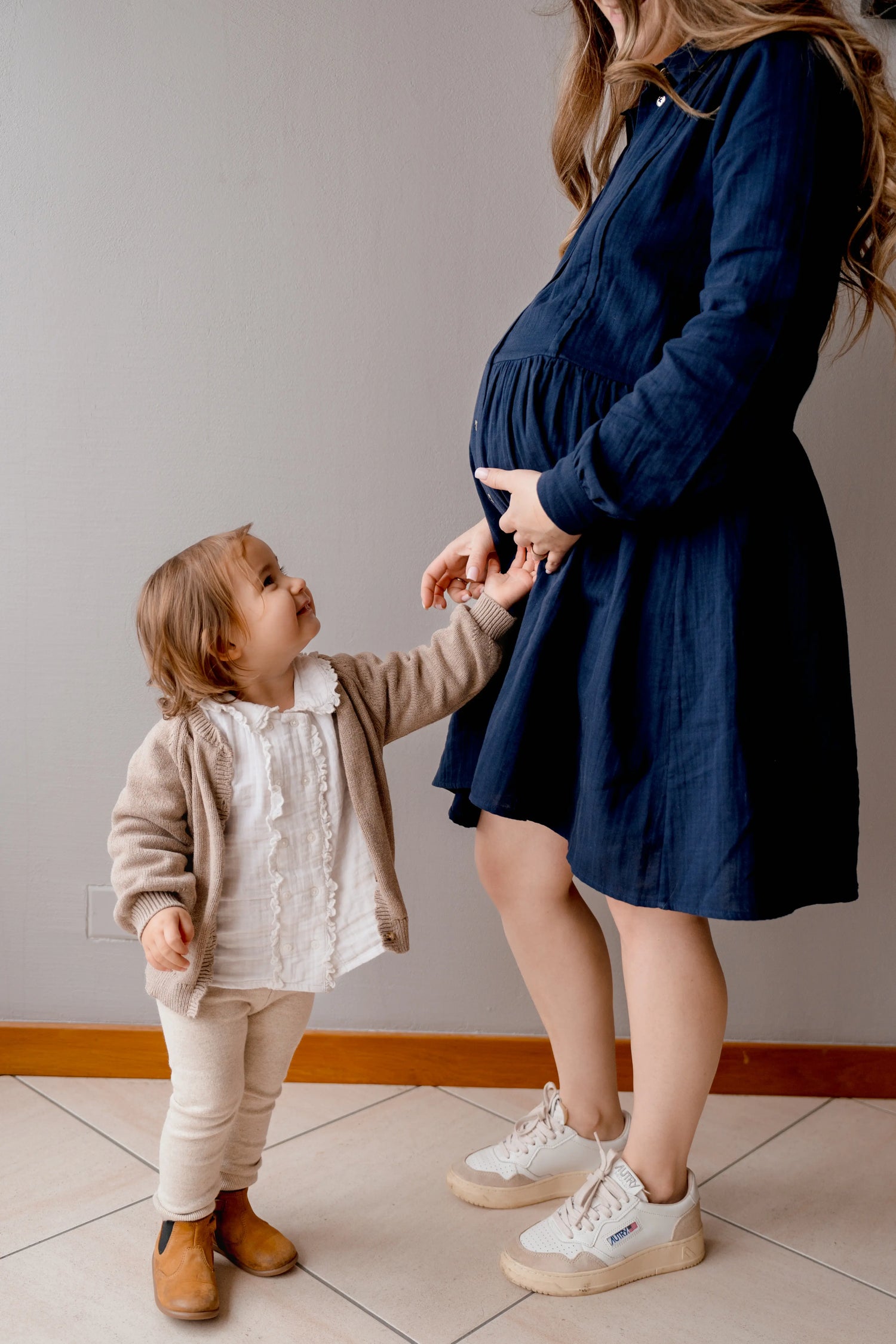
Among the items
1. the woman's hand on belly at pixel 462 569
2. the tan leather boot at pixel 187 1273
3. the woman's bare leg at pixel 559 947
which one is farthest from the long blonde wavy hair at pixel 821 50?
the tan leather boot at pixel 187 1273

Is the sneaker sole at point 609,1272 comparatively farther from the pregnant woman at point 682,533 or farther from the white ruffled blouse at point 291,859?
the white ruffled blouse at point 291,859

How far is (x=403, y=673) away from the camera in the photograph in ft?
3.92

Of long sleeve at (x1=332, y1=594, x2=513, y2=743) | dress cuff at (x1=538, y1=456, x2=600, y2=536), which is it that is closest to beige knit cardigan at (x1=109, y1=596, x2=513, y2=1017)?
long sleeve at (x1=332, y1=594, x2=513, y2=743)

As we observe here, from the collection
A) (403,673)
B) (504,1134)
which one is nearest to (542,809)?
(403,673)

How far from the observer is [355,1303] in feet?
3.67

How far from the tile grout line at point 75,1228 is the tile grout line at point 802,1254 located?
0.69 m

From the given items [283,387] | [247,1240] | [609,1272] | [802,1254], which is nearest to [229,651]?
[283,387]

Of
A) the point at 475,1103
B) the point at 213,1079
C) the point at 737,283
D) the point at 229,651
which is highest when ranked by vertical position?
the point at 737,283

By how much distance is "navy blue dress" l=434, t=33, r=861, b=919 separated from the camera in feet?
2.92

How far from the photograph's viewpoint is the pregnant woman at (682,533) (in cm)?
90

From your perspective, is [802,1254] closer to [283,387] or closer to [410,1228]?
[410,1228]

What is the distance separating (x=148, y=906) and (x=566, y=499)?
21.7 inches

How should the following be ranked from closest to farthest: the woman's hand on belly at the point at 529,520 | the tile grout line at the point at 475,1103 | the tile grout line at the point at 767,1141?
the woman's hand on belly at the point at 529,520, the tile grout line at the point at 767,1141, the tile grout line at the point at 475,1103

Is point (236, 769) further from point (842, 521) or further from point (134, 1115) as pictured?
point (842, 521)
